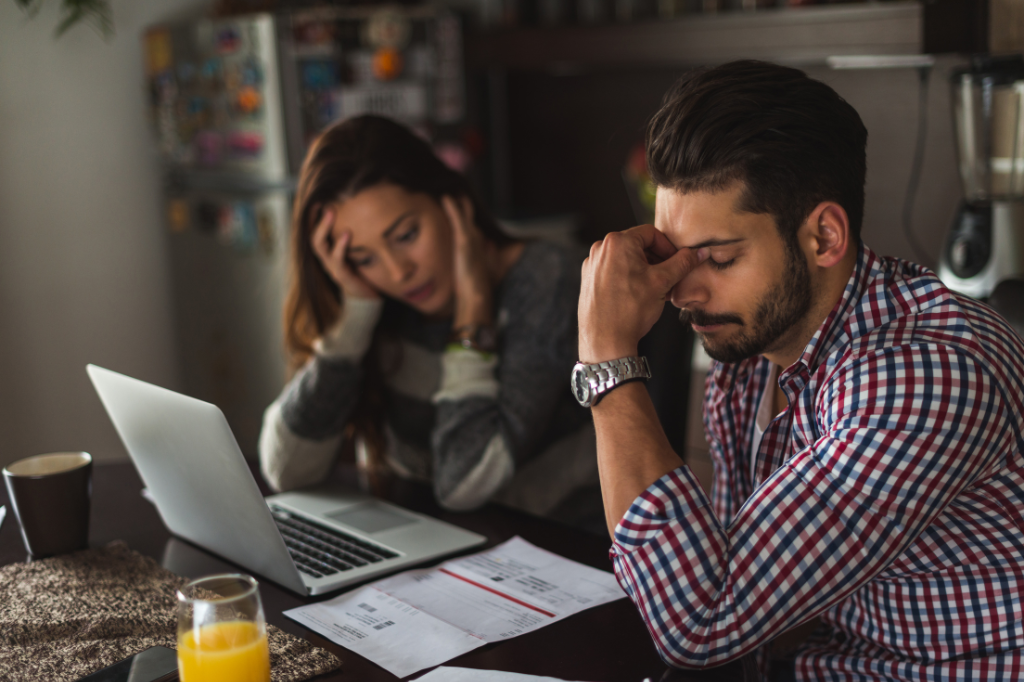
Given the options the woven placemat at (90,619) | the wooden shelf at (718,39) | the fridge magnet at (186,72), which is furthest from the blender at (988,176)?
the fridge magnet at (186,72)

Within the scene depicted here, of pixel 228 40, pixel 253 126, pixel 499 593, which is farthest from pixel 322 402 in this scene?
pixel 228 40

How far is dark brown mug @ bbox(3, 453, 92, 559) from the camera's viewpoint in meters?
1.20

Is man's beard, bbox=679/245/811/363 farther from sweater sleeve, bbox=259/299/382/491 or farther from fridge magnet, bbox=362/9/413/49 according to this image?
fridge magnet, bbox=362/9/413/49

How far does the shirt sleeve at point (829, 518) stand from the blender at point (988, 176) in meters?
1.10

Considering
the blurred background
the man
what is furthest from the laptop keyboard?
the blurred background

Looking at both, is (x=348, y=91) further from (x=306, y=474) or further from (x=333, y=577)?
(x=333, y=577)

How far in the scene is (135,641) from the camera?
97cm

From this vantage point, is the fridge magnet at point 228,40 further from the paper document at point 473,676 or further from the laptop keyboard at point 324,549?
the paper document at point 473,676

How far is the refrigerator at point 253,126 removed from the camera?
2822mm

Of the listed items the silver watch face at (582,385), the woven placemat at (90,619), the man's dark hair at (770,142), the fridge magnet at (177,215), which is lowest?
the woven placemat at (90,619)

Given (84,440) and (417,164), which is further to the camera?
(84,440)

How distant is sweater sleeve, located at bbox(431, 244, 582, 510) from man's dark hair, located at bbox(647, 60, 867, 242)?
0.56 meters

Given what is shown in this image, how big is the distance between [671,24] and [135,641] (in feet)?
6.94

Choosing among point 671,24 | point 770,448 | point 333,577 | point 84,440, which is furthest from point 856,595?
point 84,440
